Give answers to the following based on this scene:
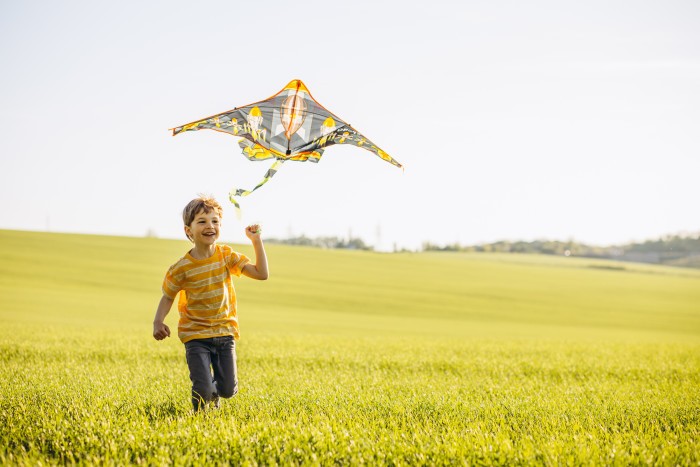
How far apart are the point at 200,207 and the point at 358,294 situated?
3568 cm

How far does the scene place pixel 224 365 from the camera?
659 centimetres

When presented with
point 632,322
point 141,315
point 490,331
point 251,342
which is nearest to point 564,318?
point 632,322

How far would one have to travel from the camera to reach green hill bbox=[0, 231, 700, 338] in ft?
91.6

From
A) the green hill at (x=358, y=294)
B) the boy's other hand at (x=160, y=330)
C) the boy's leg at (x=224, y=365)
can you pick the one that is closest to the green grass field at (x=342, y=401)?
the boy's leg at (x=224, y=365)

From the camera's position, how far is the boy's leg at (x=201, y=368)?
6.39m

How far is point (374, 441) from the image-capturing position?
5406 millimetres

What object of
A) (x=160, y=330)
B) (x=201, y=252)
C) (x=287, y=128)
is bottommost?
(x=160, y=330)

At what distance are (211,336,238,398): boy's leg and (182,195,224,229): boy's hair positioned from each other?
52.9 inches

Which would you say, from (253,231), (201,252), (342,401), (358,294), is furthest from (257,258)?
(358,294)

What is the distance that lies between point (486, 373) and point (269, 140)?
643 centimetres

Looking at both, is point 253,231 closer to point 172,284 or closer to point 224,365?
point 172,284

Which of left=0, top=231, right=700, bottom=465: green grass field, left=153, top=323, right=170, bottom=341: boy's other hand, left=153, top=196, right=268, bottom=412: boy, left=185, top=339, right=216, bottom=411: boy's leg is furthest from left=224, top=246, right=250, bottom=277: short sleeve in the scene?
left=0, top=231, right=700, bottom=465: green grass field

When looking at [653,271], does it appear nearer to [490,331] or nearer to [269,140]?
[490,331]

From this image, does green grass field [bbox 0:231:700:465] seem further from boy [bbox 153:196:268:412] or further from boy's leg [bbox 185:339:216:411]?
boy [bbox 153:196:268:412]
